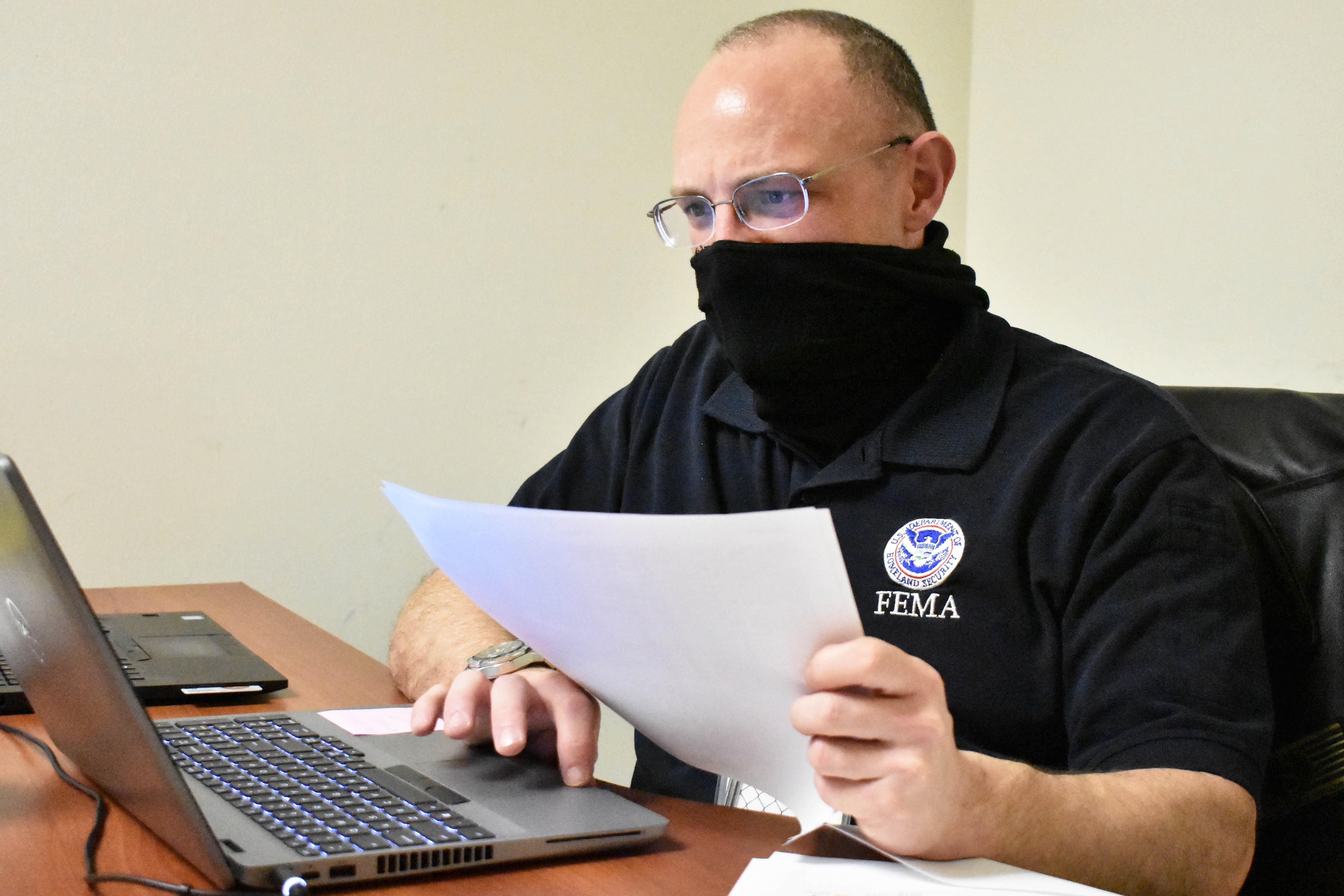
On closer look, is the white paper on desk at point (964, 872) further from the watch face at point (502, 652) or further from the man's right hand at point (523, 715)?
the watch face at point (502, 652)

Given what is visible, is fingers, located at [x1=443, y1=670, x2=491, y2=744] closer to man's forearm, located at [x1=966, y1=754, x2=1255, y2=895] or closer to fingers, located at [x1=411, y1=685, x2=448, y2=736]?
fingers, located at [x1=411, y1=685, x2=448, y2=736]

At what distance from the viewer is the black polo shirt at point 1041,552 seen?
2.60 feet

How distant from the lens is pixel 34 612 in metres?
0.63

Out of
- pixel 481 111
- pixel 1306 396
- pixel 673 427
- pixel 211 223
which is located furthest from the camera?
pixel 481 111

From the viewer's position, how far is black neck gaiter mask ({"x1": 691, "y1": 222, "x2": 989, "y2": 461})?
100 cm

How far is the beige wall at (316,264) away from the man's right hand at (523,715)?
1149 mm

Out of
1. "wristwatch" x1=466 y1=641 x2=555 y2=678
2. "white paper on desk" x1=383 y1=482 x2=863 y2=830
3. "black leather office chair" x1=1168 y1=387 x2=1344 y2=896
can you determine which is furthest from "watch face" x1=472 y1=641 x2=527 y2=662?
"black leather office chair" x1=1168 y1=387 x2=1344 y2=896

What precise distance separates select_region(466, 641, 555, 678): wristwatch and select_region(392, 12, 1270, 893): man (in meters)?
0.03

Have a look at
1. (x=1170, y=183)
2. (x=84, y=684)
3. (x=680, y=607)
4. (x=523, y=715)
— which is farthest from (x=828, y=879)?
(x=1170, y=183)

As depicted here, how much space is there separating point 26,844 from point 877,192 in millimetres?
839

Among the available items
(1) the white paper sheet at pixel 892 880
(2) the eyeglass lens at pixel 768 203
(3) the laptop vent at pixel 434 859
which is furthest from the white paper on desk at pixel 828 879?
(2) the eyeglass lens at pixel 768 203

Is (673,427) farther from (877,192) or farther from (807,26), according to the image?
(807,26)

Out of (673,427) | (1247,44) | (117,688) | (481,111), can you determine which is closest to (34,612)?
(117,688)

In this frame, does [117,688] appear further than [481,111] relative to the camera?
No
